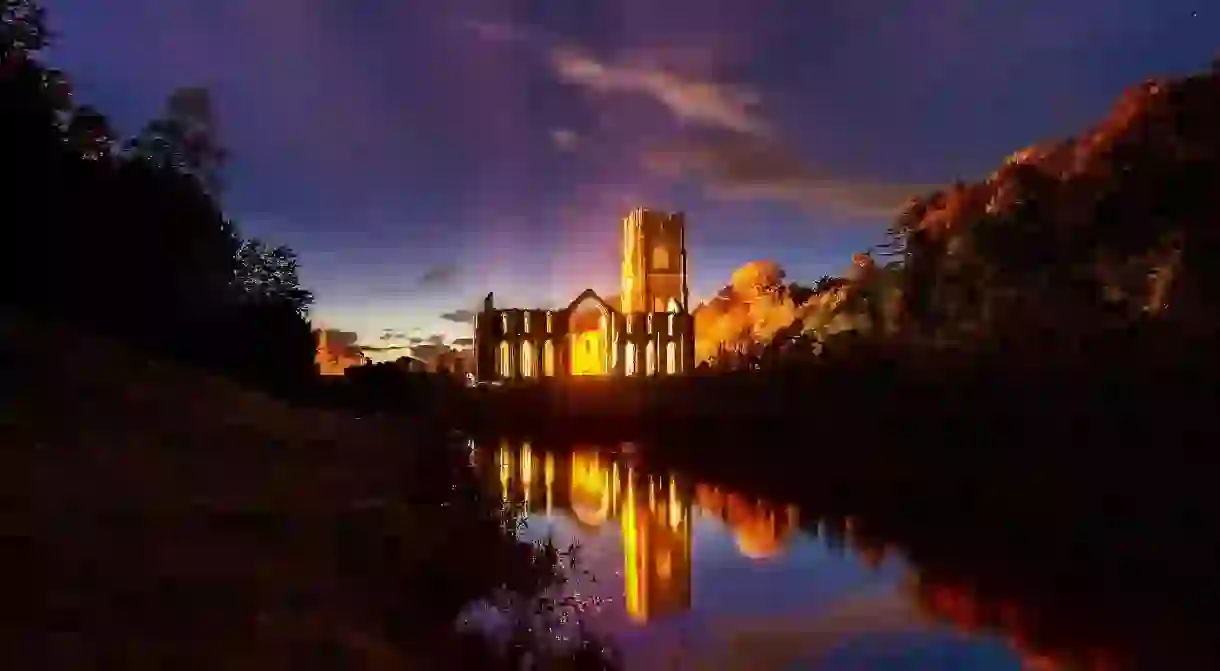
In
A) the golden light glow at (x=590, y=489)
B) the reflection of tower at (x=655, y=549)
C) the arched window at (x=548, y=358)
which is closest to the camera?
the reflection of tower at (x=655, y=549)

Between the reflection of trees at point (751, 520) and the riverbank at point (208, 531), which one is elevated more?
the riverbank at point (208, 531)

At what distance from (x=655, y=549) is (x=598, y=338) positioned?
23.1 meters

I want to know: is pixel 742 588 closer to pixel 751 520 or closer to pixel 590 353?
pixel 751 520

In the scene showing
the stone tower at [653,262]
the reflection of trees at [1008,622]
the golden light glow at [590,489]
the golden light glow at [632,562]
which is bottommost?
the reflection of trees at [1008,622]

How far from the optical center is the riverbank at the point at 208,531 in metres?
4.38

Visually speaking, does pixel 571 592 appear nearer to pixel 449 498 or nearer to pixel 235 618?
pixel 449 498

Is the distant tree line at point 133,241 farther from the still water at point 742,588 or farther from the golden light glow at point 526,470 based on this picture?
the still water at point 742,588

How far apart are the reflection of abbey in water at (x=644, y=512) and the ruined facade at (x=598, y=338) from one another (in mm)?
11207

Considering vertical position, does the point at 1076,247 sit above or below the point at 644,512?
above

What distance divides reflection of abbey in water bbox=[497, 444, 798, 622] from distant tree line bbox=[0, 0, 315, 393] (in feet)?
13.8

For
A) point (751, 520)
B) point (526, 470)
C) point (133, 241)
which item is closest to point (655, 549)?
point (751, 520)

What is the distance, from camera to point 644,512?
10.8 meters

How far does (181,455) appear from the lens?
27.7 ft

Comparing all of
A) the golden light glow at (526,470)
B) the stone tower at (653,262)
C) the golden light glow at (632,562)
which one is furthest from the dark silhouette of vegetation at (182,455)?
the stone tower at (653,262)
